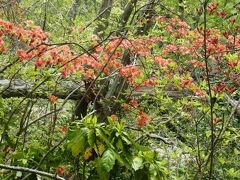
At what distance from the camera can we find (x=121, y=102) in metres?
6.52

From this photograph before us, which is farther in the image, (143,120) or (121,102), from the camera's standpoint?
(121,102)

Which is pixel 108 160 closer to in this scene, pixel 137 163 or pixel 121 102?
pixel 137 163

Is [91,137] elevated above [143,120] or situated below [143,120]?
above

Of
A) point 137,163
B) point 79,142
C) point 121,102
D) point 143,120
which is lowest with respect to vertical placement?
point 143,120

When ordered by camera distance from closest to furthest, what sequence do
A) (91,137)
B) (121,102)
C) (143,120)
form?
(91,137) → (143,120) → (121,102)

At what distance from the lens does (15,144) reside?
15.2ft

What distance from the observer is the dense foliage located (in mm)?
3396

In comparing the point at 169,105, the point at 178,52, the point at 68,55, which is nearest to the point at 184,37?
the point at 178,52

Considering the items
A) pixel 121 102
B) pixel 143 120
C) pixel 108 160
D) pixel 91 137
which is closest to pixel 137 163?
pixel 108 160

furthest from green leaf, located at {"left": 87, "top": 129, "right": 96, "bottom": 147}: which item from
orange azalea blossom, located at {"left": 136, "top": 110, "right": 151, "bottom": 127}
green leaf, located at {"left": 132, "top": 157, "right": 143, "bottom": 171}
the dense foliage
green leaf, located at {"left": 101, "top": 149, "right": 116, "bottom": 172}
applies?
orange azalea blossom, located at {"left": 136, "top": 110, "right": 151, "bottom": 127}

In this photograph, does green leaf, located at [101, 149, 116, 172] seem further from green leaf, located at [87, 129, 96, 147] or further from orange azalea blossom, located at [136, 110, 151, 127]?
orange azalea blossom, located at [136, 110, 151, 127]

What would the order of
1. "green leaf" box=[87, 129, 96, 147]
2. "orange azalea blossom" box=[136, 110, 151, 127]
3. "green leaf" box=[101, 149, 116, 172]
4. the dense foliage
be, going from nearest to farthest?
"green leaf" box=[101, 149, 116, 172] < "green leaf" box=[87, 129, 96, 147] < the dense foliage < "orange azalea blossom" box=[136, 110, 151, 127]

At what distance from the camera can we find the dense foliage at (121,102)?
134 inches

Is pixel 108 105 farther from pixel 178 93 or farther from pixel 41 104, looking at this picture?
pixel 41 104
